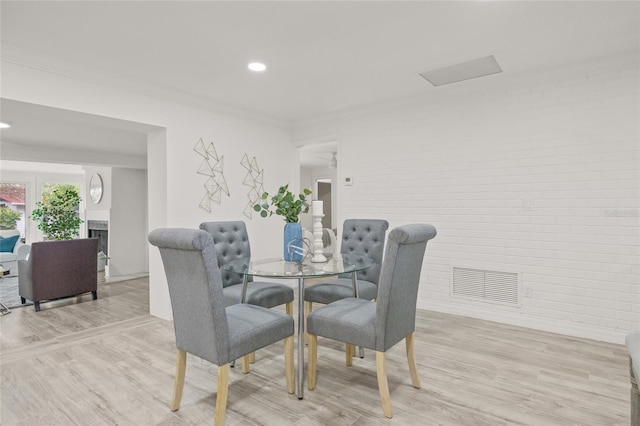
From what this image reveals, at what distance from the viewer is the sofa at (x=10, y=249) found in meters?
7.16

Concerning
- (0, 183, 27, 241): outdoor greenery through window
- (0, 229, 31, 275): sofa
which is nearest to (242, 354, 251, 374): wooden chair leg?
(0, 229, 31, 275): sofa

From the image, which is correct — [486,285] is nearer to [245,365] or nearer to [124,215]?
[245,365]

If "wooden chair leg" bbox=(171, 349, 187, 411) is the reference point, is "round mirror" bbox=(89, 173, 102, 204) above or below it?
above

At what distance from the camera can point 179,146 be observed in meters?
3.84

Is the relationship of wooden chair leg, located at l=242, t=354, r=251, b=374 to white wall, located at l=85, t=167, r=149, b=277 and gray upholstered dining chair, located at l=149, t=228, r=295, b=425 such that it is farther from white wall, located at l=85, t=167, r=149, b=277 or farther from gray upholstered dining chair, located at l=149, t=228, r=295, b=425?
white wall, located at l=85, t=167, r=149, b=277

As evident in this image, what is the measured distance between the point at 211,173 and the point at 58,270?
92.5 inches

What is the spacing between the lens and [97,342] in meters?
3.16

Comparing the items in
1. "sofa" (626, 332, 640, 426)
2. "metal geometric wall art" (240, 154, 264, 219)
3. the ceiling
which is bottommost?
"sofa" (626, 332, 640, 426)

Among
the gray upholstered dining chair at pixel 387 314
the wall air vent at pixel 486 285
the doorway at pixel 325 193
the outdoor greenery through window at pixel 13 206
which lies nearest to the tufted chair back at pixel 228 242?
the gray upholstered dining chair at pixel 387 314

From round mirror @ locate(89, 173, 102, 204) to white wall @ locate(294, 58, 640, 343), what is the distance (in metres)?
5.77

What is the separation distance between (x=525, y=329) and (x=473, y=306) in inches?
20.7

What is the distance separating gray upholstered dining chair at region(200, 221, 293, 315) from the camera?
275 centimetres

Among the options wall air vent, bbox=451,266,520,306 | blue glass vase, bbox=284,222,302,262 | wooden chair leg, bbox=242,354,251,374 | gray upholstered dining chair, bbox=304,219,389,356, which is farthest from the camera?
wall air vent, bbox=451,266,520,306

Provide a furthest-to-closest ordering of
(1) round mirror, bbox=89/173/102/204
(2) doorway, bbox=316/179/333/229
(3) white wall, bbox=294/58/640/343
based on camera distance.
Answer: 1. (2) doorway, bbox=316/179/333/229
2. (1) round mirror, bbox=89/173/102/204
3. (3) white wall, bbox=294/58/640/343
